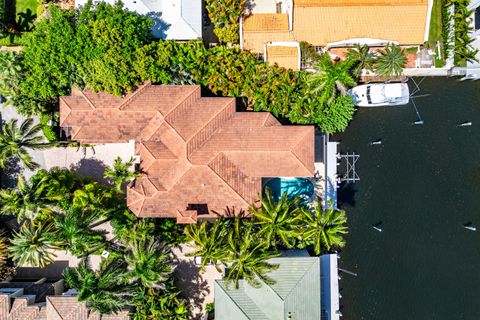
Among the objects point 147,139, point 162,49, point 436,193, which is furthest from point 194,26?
point 436,193

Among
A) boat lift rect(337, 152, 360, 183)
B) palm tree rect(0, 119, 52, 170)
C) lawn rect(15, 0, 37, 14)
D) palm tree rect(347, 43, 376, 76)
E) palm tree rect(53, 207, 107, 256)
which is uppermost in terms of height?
lawn rect(15, 0, 37, 14)

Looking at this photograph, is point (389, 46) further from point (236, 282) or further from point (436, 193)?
point (236, 282)

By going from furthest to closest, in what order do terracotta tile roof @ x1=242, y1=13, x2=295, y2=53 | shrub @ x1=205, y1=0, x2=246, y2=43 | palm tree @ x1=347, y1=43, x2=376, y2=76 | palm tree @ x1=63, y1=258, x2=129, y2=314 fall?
1. terracotta tile roof @ x1=242, y1=13, x2=295, y2=53
2. palm tree @ x1=347, y1=43, x2=376, y2=76
3. shrub @ x1=205, y1=0, x2=246, y2=43
4. palm tree @ x1=63, y1=258, x2=129, y2=314

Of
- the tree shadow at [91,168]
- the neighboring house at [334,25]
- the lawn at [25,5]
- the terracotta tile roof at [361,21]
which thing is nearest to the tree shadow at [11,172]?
the tree shadow at [91,168]

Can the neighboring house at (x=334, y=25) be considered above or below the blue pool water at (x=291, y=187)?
above

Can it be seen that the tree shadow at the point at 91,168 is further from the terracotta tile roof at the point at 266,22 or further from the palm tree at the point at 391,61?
the palm tree at the point at 391,61

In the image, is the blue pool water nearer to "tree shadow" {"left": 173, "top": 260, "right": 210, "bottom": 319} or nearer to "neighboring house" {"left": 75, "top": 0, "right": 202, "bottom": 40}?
"tree shadow" {"left": 173, "top": 260, "right": 210, "bottom": 319}

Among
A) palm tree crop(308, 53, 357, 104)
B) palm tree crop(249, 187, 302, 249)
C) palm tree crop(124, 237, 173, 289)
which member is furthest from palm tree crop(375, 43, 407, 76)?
palm tree crop(124, 237, 173, 289)
